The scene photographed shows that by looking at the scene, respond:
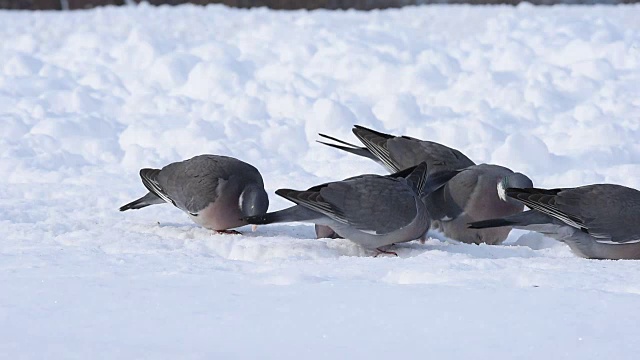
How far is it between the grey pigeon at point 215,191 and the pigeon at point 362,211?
0.28 m

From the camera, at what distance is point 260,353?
2.64 m

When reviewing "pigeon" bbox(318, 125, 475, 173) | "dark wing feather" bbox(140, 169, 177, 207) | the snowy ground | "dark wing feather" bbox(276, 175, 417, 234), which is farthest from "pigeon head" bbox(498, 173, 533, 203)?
"dark wing feather" bbox(140, 169, 177, 207)

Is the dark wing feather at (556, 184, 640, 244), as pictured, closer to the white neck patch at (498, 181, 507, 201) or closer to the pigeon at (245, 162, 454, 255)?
the white neck patch at (498, 181, 507, 201)

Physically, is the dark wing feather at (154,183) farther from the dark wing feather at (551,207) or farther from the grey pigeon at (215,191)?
the dark wing feather at (551,207)

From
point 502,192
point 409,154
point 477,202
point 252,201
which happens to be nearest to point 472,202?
point 477,202

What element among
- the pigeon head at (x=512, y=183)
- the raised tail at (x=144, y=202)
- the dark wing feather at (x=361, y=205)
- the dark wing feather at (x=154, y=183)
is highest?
the pigeon head at (x=512, y=183)

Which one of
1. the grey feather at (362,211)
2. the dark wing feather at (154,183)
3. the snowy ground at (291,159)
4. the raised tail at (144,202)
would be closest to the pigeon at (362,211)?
the grey feather at (362,211)

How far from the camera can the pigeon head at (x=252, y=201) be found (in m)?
4.68

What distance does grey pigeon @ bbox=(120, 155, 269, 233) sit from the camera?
15.4 ft

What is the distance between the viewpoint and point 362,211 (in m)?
4.32

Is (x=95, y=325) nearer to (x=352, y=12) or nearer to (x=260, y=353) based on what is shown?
(x=260, y=353)

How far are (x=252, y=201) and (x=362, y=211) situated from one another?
604mm

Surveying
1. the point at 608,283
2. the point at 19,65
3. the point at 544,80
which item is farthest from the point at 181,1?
the point at 608,283

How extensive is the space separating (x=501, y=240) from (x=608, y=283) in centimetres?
145
